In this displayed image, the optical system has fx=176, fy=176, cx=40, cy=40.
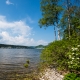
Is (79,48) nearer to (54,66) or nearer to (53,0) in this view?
(54,66)

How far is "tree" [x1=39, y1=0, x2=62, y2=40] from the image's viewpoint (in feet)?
125

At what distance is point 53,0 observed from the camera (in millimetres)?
39000

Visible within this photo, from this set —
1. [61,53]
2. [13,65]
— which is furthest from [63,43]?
[13,65]

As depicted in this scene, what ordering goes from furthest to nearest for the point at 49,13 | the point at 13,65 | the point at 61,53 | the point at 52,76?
the point at 49,13 < the point at 13,65 < the point at 61,53 < the point at 52,76

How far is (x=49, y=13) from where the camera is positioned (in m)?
38.3

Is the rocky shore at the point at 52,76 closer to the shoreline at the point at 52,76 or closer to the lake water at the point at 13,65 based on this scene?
the shoreline at the point at 52,76

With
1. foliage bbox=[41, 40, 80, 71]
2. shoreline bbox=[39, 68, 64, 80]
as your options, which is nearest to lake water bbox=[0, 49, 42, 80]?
shoreline bbox=[39, 68, 64, 80]

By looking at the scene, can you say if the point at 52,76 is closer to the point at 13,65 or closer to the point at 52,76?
the point at 52,76

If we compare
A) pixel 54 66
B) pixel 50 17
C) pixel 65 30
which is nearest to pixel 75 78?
pixel 54 66

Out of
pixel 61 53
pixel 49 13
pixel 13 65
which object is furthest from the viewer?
pixel 49 13

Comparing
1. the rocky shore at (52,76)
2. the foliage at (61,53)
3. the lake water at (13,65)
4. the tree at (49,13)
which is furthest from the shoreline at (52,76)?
the tree at (49,13)

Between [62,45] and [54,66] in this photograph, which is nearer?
[62,45]

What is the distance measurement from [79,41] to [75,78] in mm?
5211

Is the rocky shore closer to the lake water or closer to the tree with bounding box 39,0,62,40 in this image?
the lake water
